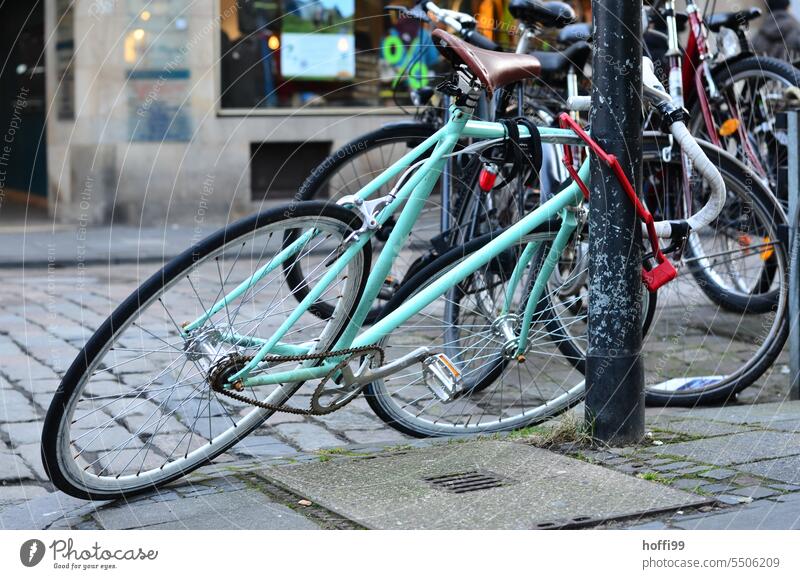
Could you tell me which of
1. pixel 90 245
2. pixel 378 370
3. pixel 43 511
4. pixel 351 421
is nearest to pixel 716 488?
pixel 378 370

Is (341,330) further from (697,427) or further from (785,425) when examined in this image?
(785,425)

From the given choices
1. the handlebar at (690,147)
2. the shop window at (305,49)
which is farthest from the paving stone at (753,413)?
the shop window at (305,49)

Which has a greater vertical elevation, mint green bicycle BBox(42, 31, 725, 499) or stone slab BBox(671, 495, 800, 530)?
mint green bicycle BBox(42, 31, 725, 499)

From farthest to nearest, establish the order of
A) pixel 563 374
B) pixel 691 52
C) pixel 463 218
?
1. pixel 691 52
2. pixel 463 218
3. pixel 563 374

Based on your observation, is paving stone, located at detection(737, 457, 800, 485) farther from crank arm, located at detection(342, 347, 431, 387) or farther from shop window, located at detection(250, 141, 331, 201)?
shop window, located at detection(250, 141, 331, 201)

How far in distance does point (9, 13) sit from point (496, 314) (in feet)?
43.1

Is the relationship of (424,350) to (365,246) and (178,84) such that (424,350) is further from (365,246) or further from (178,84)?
(178,84)

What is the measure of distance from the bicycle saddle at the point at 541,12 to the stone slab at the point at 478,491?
2001 millimetres

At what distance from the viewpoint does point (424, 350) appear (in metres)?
3.60

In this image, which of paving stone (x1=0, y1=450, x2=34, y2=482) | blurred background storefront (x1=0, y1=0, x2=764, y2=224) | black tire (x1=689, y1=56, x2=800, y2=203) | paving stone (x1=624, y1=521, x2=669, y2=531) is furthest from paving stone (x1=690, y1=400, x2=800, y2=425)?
blurred background storefront (x1=0, y1=0, x2=764, y2=224)

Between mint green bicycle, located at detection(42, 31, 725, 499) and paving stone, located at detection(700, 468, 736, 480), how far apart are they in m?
0.68

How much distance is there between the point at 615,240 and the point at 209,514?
1.43 m

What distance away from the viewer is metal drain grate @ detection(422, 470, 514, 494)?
320 cm

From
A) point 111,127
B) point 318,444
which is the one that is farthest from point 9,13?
point 318,444
